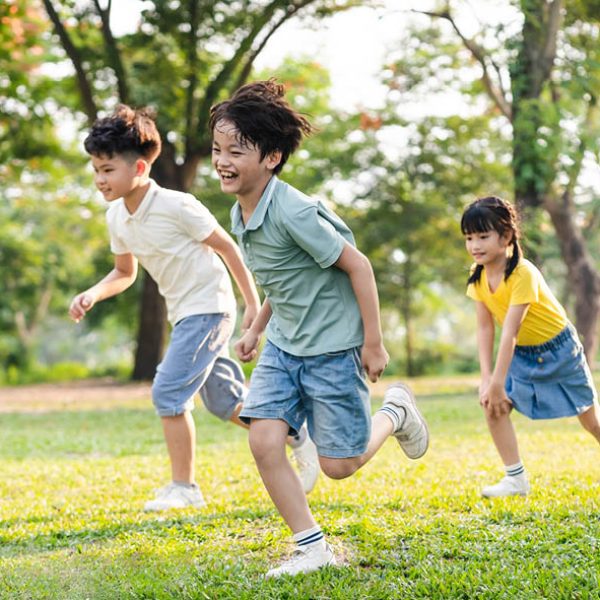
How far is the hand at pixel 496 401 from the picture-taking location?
13.6 feet

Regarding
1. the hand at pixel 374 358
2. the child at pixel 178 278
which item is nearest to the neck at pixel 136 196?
the child at pixel 178 278

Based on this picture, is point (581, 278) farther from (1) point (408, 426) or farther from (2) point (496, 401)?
(1) point (408, 426)

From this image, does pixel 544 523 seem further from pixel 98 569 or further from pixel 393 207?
pixel 393 207

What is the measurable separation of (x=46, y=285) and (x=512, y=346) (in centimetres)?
2221

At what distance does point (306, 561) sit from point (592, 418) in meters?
1.87

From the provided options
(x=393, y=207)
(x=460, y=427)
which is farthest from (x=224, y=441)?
(x=393, y=207)

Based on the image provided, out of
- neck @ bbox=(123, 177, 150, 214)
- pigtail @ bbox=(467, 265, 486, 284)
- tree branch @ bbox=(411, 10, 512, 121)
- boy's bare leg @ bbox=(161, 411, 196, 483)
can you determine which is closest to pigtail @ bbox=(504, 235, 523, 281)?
pigtail @ bbox=(467, 265, 486, 284)

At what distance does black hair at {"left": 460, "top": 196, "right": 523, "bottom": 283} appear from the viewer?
4.13m

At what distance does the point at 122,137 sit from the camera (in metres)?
4.34

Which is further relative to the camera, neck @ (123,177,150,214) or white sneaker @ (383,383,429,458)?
neck @ (123,177,150,214)

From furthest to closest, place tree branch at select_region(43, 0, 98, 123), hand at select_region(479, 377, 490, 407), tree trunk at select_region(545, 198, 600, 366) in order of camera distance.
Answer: tree trunk at select_region(545, 198, 600, 366)
tree branch at select_region(43, 0, 98, 123)
hand at select_region(479, 377, 490, 407)

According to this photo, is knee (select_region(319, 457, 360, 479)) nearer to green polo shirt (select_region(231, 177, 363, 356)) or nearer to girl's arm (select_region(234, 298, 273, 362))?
green polo shirt (select_region(231, 177, 363, 356))

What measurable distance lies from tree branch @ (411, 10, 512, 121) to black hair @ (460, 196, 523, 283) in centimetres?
864

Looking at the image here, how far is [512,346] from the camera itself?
4086 mm
